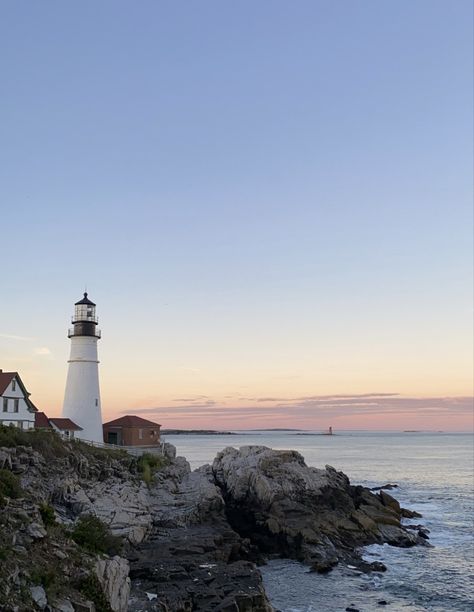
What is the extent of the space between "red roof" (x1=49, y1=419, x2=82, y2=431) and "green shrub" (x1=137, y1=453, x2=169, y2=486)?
6.64m

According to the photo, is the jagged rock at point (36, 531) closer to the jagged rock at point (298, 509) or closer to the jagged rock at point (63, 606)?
the jagged rock at point (63, 606)

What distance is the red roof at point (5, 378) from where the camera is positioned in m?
40.4

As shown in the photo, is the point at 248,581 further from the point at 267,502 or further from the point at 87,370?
the point at 87,370

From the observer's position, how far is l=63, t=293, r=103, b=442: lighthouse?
1810 inches

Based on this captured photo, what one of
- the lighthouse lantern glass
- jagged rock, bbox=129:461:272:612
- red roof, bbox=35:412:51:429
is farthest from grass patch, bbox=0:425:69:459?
the lighthouse lantern glass

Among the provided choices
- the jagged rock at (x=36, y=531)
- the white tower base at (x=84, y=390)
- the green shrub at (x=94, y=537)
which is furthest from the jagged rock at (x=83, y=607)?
the white tower base at (x=84, y=390)

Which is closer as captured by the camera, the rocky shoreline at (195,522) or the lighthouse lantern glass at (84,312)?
the rocky shoreline at (195,522)

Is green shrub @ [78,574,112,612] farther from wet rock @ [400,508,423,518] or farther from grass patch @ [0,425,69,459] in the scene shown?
wet rock @ [400,508,423,518]

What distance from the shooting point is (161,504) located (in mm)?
32969

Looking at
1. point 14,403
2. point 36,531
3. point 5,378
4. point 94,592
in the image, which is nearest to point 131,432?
point 14,403

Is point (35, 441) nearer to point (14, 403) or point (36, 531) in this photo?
point (14, 403)

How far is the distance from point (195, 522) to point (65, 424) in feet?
54.6

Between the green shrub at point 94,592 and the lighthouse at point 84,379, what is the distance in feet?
92.4

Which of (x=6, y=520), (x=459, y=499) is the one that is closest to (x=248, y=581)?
(x=6, y=520)
